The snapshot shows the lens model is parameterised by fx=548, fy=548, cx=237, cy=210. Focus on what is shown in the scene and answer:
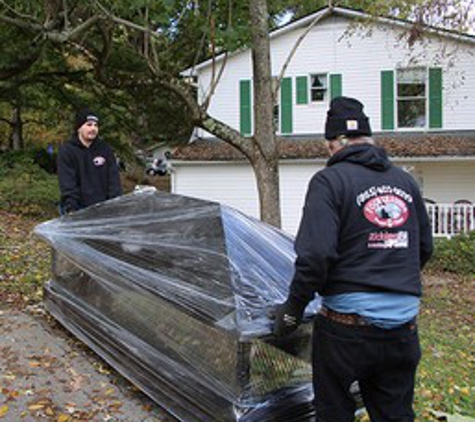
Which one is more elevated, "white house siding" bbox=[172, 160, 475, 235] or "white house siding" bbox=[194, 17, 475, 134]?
"white house siding" bbox=[194, 17, 475, 134]

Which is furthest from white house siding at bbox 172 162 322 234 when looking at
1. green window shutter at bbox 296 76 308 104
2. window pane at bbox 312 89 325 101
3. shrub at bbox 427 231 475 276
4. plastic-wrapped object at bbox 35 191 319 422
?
plastic-wrapped object at bbox 35 191 319 422

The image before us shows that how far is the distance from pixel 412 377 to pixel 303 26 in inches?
634

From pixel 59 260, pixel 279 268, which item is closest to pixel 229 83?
pixel 59 260

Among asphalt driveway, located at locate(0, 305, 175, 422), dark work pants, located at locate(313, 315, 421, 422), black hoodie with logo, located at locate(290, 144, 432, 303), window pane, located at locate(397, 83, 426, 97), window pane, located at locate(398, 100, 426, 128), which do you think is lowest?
asphalt driveway, located at locate(0, 305, 175, 422)

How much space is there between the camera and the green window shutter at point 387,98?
16.8 m

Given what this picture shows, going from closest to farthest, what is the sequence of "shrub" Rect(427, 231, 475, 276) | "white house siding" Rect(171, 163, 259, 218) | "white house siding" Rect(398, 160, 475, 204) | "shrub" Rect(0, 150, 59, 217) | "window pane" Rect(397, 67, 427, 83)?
"shrub" Rect(427, 231, 475, 276)
"shrub" Rect(0, 150, 59, 217)
"window pane" Rect(397, 67, 427, 83)
"white house siding" Rect(398, 160, 475, 204)
"white house siding" Rect(171, 163, 259, 218)

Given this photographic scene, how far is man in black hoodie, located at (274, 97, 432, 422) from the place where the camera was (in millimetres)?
2398

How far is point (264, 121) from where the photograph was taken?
8055 mm

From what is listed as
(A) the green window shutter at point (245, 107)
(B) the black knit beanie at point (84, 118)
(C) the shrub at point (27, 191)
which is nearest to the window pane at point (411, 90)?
(A) the green window shutter at point (245, 107)

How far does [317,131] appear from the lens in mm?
17875

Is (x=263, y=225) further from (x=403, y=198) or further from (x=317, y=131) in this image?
(x=317, y=131)

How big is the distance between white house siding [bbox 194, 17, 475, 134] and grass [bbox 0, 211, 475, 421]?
6962 mm

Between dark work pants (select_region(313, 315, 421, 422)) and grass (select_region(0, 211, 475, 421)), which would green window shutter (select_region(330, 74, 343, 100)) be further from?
dark work pants (select_region(313, 315, 421, 422))

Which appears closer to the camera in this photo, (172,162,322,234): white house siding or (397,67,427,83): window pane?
(397,67,427,83): window pane
